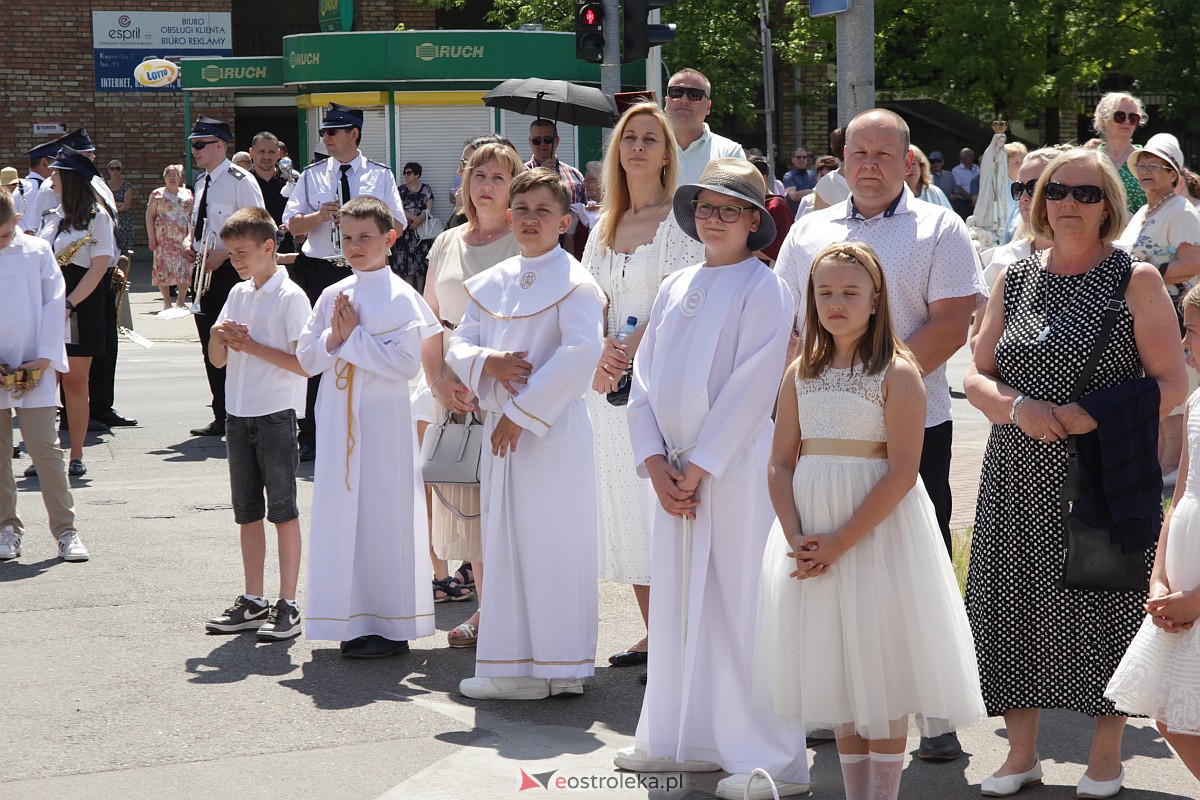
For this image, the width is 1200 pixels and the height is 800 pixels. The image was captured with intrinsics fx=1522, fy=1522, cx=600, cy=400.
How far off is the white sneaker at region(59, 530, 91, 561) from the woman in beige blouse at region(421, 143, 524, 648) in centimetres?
234

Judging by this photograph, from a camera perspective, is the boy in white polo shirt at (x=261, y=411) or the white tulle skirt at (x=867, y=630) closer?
the white tulle skirt at (x=867, y=630)

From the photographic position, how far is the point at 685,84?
23.9 ft

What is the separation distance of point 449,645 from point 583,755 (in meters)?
1.55

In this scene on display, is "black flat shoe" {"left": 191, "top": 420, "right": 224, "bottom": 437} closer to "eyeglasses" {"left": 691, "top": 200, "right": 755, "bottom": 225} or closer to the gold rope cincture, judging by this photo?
the gold rope cincture

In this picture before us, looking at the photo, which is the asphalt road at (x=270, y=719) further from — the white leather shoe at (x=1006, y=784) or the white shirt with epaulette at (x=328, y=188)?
the white shirt with epaulette at (x=328, y=188)

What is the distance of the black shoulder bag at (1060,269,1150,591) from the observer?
14.8 feet

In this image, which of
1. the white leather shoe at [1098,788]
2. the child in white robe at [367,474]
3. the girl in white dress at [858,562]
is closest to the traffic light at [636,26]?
the child in white robe at [367,474]

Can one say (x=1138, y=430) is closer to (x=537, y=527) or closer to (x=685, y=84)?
(x=537, y=527)

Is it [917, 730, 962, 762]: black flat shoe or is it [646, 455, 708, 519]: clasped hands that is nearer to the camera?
[646, 455, 708, 519]: clasped hands

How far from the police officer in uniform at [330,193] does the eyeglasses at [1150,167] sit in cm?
482

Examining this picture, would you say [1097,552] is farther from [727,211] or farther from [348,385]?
[348,385]

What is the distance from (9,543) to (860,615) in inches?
217

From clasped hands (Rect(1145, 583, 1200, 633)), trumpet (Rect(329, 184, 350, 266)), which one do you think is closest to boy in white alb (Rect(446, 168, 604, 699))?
clasped hands (Rect(1145, 583, 1200, 633))

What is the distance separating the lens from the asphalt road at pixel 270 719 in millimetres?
4820
